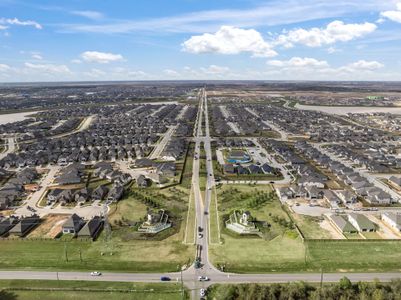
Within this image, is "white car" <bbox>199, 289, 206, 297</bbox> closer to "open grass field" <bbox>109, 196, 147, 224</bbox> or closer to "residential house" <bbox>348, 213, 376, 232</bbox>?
"open grass field" <bbox>109, 196, 147, 224</bbox>

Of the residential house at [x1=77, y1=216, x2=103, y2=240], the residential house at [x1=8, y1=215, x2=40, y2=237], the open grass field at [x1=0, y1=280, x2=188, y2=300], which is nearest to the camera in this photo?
the open grass field at [x1=0, y1=280, x2=188, y2=300]

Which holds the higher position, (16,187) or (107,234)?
(16,187)

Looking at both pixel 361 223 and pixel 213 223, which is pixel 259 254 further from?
pixel 361 223

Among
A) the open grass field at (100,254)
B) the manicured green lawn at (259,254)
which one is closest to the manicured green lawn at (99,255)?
the open grass field at (100,254)

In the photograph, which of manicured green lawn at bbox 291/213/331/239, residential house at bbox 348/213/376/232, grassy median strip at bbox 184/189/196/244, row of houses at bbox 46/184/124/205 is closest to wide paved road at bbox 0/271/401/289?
grassy median strip at bbox 184/189/196/244

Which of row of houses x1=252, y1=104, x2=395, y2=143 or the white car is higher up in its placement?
row of houses x1=252, y1=104, x2=395, y2=143

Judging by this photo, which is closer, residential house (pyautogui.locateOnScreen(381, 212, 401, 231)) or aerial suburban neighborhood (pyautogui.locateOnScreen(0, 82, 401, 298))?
aerial suburban neighborhood (pyautogui.locateOnScreen(0, 82, 401, 298))

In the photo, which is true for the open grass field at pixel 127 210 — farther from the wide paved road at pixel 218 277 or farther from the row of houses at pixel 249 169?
the row of houses at pixel 249 169

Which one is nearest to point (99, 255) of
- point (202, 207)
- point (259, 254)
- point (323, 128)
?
point (202, 207)

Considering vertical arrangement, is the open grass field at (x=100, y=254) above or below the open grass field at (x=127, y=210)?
below
